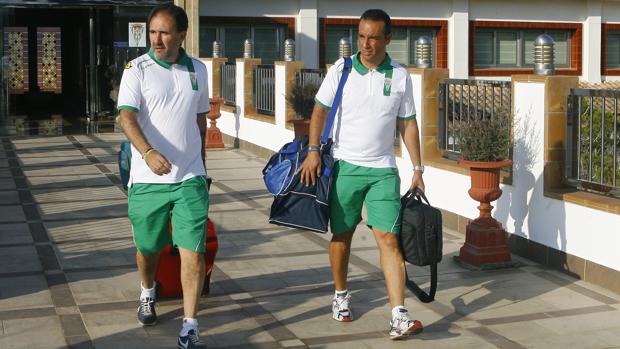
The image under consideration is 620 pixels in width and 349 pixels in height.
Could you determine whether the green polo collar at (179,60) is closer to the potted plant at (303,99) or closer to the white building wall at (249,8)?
the potted plant at (303,99)

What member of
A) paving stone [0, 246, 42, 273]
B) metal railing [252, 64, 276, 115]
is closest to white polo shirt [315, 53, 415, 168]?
paving stone [0, 246, 42, 273]

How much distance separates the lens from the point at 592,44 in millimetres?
25125

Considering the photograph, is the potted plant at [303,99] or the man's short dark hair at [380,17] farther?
the potted plant at [303,99]

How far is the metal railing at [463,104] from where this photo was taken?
886 cm

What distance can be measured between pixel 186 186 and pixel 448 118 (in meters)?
4.72

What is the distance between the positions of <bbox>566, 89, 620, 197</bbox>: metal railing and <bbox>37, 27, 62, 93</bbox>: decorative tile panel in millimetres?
21382

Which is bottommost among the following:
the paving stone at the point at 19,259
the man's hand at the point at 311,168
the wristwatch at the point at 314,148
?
the paving stone at the point at 19,259

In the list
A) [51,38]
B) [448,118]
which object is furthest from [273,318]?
[51,38]

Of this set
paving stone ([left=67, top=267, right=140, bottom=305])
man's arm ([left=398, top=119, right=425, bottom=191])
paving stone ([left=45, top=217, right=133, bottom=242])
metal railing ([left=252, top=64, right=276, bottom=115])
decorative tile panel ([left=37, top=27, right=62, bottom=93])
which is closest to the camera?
man's arm ([left=398, top=119, right=425, bottom=191])

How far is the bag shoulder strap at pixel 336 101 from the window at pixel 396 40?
17.4 meters

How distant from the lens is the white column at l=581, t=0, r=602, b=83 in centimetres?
2502

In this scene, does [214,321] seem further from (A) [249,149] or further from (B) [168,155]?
(A) [249,149]

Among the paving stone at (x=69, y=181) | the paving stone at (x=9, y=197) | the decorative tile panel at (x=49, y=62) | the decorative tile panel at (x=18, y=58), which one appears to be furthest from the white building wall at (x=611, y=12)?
the paving stone at (x=9, y=197)

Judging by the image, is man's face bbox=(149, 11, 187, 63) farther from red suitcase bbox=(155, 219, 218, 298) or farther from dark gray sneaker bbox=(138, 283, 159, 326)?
dark gray sneaker bbox=(138, 283, 159, 326)
